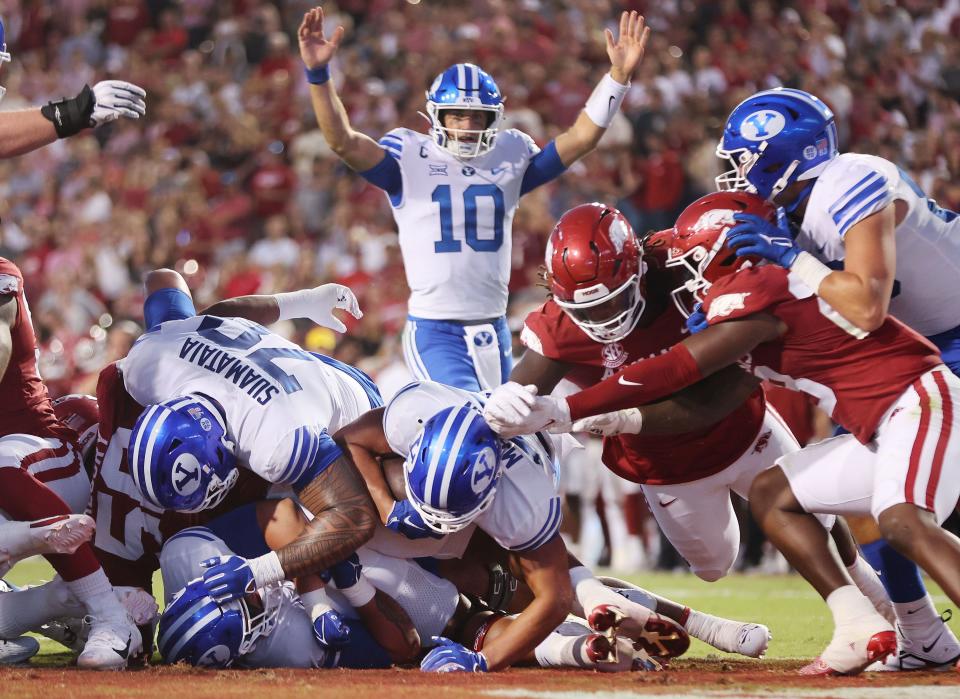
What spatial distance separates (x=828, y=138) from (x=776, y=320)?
0.84 m

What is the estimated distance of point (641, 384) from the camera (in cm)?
408

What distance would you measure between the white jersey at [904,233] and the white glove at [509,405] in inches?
44.9

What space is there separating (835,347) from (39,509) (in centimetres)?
269

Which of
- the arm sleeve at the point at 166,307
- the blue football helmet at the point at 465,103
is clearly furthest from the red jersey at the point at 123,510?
the blue football helmet at the point at 465,103

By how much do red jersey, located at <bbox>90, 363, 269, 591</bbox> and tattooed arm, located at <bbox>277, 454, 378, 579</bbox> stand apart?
1.48 feet

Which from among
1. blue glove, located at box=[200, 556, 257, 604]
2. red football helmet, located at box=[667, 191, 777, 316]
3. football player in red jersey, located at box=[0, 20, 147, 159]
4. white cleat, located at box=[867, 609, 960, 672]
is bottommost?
white cleat, located at box=[867, 609, 960, 672]

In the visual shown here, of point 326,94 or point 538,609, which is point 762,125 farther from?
point 326,94

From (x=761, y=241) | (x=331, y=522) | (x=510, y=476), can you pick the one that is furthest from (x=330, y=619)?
(x=761, y=241)

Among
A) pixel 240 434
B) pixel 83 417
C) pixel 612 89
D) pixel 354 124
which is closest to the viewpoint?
pixel 240 434

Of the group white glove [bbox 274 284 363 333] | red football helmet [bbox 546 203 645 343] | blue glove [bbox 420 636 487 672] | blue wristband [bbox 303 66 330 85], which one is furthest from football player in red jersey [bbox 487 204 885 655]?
blue wristband [bbox 303 66 330 85]

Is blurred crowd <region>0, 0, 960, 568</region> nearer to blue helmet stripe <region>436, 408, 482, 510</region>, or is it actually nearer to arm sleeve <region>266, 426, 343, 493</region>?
arm sleeve <region>266, 426, 343, 493</region>

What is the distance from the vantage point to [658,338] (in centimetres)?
455

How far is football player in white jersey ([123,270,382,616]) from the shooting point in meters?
4.09

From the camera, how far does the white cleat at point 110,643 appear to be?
4129 mm
